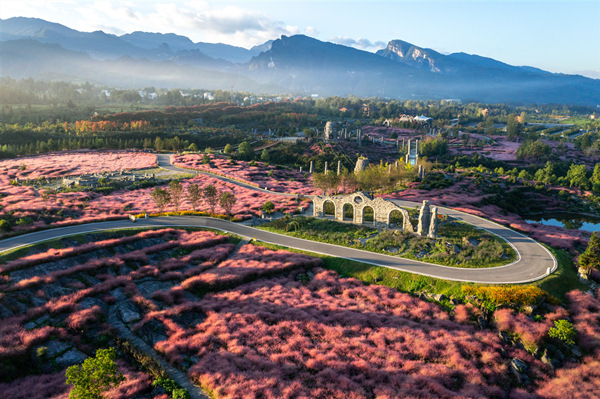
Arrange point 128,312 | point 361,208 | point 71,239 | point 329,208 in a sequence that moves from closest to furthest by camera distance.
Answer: point 128,312 → point 71,239 → point 361,208 → point 329,208

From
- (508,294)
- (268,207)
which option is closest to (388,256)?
(508,294)

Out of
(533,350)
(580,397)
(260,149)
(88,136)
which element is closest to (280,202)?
(533,350)

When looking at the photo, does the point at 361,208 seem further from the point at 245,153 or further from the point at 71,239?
the point at 245,153

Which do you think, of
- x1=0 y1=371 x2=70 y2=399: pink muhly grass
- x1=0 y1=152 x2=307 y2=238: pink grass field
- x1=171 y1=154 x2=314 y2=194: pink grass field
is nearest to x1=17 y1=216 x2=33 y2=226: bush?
x1=0 y1=152 x2=307 y2=238: pink grass field

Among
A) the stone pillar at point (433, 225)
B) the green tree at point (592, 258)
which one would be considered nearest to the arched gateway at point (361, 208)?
the stone pillar at point (433, 225)

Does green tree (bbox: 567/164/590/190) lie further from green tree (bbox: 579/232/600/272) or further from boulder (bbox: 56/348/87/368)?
boulder (bbox: 56/348/87/368)
